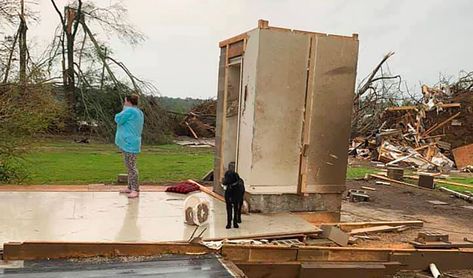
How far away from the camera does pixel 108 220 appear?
6020 millimetres

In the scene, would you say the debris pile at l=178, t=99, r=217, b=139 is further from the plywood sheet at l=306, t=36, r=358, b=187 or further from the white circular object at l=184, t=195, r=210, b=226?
the white circular object at l=184, t=195, r=210, b=226

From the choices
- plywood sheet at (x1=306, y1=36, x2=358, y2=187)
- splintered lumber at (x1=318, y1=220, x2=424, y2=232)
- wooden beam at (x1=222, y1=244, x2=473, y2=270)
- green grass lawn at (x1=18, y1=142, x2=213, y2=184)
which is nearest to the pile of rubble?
green grass lawn at (x1=18, y1=142, x2=213, y2=184)

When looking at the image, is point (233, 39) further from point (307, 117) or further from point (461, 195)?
point (461, 195)

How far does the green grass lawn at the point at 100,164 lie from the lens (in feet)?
41.9

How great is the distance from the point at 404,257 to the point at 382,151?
17.8m

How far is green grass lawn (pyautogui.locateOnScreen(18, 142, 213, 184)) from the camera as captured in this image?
12758mm

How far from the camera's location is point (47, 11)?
26.7 metres

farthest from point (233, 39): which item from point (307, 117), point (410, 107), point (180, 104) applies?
point (180, 104)

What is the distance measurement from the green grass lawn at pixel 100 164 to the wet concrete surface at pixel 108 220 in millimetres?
4554

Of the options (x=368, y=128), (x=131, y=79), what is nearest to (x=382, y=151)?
(x=368, y=128)

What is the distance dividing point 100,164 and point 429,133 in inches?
607

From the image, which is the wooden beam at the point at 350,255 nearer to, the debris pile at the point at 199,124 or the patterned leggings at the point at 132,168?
the patterned leggings at the point at 132,168

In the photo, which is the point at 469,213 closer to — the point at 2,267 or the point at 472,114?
the point at 2,267

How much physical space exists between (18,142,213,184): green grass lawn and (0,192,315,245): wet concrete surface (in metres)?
4.55
